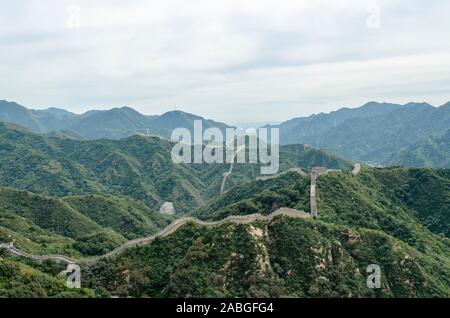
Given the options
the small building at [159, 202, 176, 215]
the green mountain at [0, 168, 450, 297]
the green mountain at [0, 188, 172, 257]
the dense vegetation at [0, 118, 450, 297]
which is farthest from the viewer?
the small building at [159, 202, 176, 215]

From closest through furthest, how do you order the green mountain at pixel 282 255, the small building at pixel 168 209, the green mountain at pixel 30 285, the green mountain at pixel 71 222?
the green mountain at pixel 30 285 → the green mountain at pixel 282 255 → the green mountain at pixel 71 222 → the small building at pixel 168 209

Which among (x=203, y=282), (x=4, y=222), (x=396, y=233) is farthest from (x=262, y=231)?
(x=4, y=222)

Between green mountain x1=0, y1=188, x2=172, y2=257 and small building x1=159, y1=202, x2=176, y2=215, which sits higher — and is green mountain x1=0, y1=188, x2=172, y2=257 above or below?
above

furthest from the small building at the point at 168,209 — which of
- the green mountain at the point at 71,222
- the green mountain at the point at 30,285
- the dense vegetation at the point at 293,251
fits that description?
the green mountain at the point at 30,285

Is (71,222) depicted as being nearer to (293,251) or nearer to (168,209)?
(293,251)

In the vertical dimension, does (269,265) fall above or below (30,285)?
above

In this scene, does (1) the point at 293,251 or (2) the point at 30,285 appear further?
(1) the point at 293,251

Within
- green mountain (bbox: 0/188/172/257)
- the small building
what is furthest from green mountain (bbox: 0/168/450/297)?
the small building

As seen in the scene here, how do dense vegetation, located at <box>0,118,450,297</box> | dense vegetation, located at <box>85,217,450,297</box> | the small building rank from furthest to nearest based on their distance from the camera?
1. the small building
2. dense vegetation, located at <box>85,217,450,297</box>
3. dense vegetation, located at <box>0,118,450,297</box>

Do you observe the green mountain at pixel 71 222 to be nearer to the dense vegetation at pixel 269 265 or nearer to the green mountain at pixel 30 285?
the dense vegetation at pixel 269 265

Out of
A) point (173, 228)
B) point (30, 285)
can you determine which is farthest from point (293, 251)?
point (30, 285)

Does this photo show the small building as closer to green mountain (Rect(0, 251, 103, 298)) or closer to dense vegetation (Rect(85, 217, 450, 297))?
dense vegetation (Rect(85, 217, 450, 297))
